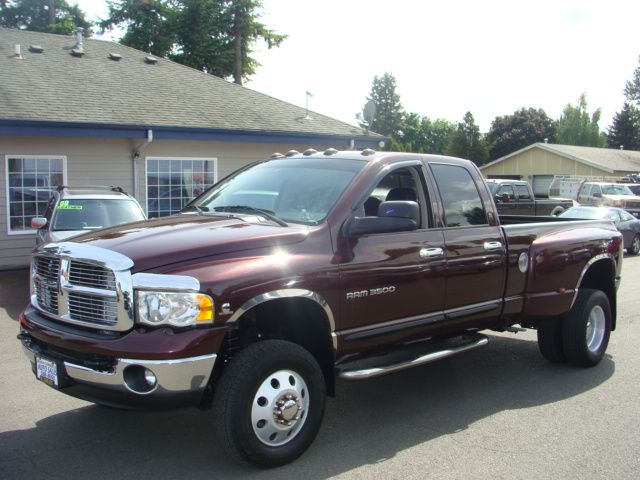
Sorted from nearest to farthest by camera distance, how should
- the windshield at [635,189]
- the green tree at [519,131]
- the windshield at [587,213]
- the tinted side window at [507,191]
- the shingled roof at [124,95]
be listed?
the shingled roof at [124,95] → the windshield at [587,213] → the tinted side window at [507,191] → the windshield at [635,189] → the green tree at [519,131]

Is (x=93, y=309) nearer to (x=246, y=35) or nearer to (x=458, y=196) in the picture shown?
(x=458, y=196)

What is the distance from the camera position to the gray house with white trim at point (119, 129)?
12961 millimetres

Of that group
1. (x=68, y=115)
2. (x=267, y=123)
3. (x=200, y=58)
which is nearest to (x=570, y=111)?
(x=200, y=58)

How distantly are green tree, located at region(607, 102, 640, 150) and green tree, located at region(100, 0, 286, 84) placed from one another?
2261 inches

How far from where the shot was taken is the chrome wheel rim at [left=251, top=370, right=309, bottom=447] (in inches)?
155

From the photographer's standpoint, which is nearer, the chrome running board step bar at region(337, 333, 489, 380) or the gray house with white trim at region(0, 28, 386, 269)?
the chrome running board step bar at region(337, 333, 489, 380)

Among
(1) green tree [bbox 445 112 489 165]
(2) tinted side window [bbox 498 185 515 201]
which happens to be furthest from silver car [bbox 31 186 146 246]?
(1) green tree [bbox 445 112 489 165]

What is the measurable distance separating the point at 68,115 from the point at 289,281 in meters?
10.6

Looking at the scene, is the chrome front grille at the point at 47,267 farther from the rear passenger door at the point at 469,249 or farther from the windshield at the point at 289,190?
the rear passenger door at the point at 469,249

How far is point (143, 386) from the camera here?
3.63m

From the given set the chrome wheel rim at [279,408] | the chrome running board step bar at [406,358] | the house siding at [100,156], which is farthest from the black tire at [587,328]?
the house siding at [100,156]

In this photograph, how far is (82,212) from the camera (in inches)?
413

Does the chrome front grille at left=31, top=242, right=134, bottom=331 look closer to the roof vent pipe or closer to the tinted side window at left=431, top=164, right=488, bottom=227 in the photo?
the tinted side window at left=431, top=164, right=488, bottom=227

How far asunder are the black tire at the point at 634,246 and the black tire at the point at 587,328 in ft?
43.6
